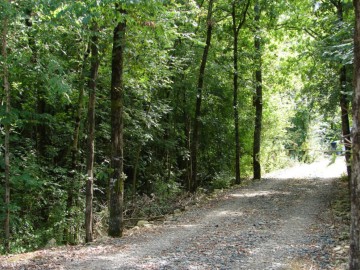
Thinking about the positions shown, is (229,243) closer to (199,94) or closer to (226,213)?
(226,213)

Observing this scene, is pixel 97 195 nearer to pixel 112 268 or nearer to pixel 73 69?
pixel 73 69

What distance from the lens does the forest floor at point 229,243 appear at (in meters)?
6.57

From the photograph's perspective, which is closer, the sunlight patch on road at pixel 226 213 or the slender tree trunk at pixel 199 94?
the sunlight patch on road at pixel 226 213

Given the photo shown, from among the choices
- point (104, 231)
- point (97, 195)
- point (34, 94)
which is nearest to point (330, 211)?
point (104, 231)

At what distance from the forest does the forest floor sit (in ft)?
4.70

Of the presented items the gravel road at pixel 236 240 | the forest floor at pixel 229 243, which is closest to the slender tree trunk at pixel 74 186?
the forest floor at pixel 229 243

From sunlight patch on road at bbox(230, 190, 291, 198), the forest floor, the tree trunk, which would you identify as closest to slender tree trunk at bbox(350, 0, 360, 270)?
the forest floor

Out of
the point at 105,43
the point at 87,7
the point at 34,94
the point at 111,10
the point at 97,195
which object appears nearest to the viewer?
the point at 87,7

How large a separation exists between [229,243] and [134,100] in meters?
7.02

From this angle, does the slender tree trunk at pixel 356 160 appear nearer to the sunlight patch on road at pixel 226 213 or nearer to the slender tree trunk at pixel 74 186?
the sunlight patch on road at pixel 226 213

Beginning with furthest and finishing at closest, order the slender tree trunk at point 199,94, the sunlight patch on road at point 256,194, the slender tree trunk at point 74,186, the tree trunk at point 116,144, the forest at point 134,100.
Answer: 1. the slender tree trunk at point 199,94
2. the sunlight patch on road at point 256,194
3. the slender tree trunk at point 74,186
4. the tree trunk at point 116,144
5. the forest at point 134,100

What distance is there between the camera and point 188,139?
19.5m

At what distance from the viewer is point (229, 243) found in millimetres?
7941

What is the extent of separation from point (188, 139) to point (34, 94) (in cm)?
986
